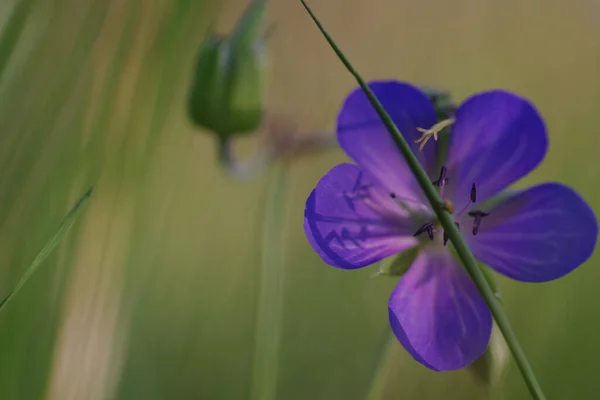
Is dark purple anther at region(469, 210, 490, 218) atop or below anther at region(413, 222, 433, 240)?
below

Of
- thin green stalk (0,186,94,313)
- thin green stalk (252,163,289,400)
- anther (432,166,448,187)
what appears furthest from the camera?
thin green stalk (252,163,289,400)

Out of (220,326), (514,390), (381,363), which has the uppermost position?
(220,326)

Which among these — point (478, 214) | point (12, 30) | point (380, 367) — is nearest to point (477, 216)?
point (478, 214)

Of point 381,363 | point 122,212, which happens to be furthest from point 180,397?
point 381,363

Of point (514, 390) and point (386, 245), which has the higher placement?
point (386, 245)

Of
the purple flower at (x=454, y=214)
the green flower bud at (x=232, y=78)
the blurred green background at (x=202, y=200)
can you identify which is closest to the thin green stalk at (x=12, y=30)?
the blurred green background at (x=202, y=200)

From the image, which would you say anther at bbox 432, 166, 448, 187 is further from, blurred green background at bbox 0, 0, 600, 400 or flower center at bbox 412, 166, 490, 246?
blurred green background at bbox 0, 0, 600, 400

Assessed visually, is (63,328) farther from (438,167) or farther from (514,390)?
(514,390)

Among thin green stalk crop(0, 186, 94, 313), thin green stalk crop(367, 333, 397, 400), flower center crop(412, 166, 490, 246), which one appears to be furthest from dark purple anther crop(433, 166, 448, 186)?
thin green stalk crop(0, 186, 94, 313)
